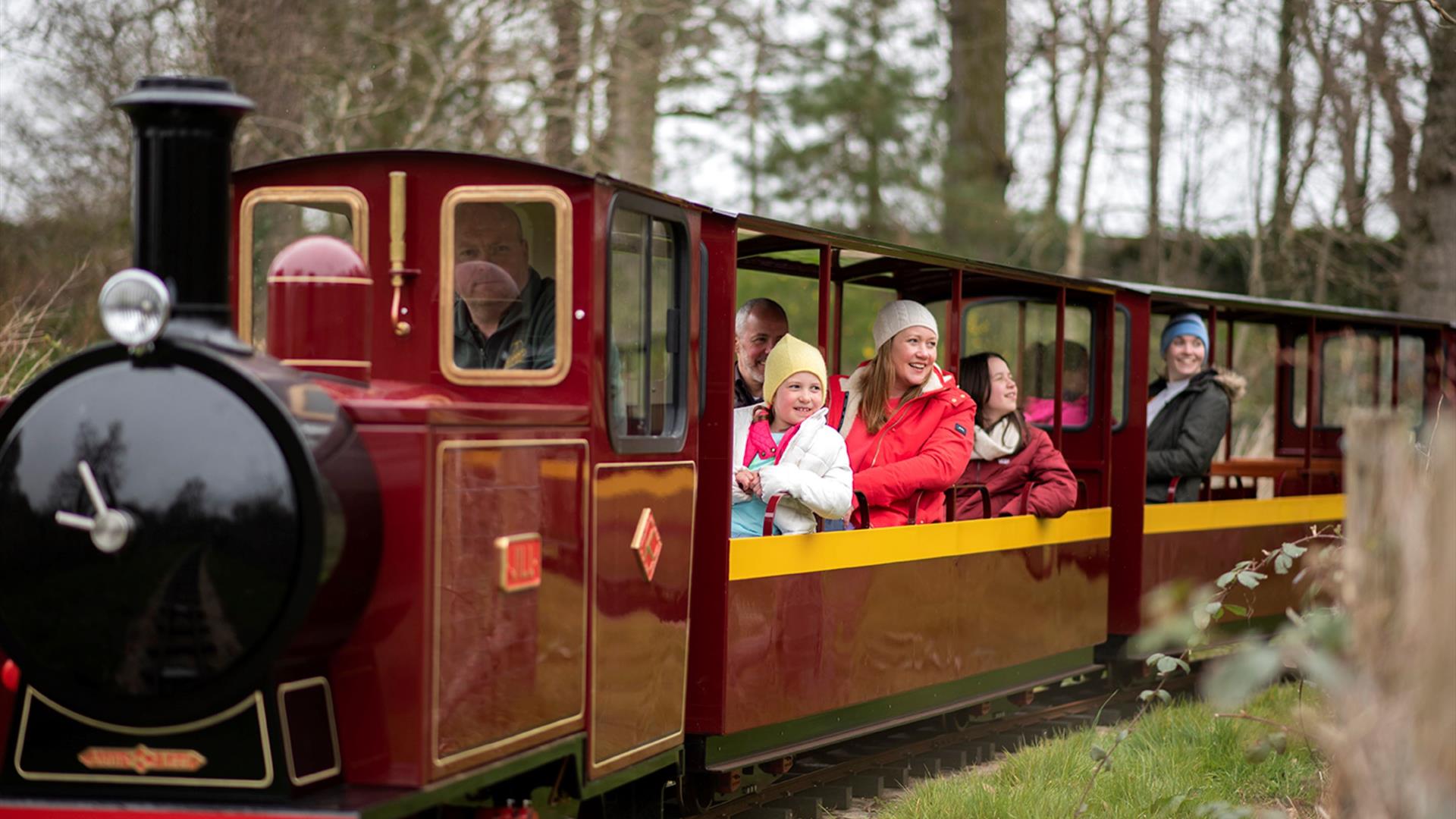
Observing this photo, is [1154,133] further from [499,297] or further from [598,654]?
[598,654]

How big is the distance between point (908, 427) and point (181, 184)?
4.14 m

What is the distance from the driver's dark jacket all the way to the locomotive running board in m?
1.88

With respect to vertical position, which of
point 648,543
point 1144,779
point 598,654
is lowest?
point 1144,779

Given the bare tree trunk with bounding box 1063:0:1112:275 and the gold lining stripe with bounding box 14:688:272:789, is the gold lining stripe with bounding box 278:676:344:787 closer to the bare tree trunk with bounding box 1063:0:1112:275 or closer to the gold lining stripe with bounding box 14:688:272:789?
the gold lining stripe with bounding box 14:688:272:789

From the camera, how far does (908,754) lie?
324 inches

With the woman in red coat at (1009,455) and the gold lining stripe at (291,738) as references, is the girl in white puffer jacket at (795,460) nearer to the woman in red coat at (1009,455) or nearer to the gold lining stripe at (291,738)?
the woman in red coat at (1009,455)

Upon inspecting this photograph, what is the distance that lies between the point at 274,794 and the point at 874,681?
3.69 m

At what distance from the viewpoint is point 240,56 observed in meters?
14.0

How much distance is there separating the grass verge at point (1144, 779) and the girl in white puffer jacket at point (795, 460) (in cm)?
126

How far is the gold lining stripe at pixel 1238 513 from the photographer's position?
1008 centimetres

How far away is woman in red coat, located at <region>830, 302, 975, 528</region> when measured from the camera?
7.53m

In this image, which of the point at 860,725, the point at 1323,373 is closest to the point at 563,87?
the point at 1323,373

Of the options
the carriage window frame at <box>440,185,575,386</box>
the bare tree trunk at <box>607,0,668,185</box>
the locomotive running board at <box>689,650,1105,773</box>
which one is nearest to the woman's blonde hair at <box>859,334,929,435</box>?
the locomotive running board at <box>689,650,1105,773</box>

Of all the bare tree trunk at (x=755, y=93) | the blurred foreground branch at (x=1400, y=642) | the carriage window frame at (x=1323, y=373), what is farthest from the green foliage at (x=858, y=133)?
the blurred foreground branch at (x=1400, y=642)
